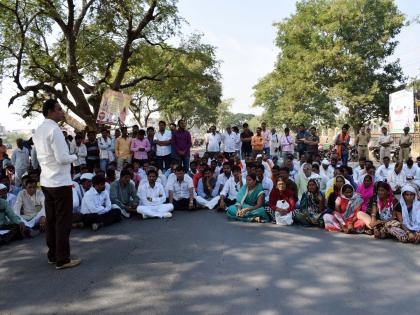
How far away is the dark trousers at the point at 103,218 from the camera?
643 centimetres

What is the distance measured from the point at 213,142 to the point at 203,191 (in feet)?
12.4

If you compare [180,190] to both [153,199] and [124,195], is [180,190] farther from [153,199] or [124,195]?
[124,195]

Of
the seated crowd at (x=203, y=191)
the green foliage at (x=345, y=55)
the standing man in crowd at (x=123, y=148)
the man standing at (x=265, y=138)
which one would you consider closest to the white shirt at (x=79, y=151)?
the seated crowd at (x=203, y=191)

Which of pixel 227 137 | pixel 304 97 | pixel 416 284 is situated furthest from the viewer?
pixel 304 97

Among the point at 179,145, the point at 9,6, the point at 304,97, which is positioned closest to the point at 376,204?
the point at 179,145

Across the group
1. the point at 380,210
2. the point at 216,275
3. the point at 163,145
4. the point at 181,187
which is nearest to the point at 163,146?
the point at 163,145

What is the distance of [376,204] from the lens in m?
5.98

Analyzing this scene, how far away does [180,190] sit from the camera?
823 centimetres

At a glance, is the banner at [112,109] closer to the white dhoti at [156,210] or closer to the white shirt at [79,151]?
the white shirt at [79,151]

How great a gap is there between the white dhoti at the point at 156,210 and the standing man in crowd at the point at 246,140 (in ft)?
17.8

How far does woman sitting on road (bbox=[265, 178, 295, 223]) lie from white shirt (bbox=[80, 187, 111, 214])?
2.88 metres

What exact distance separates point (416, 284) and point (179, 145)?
6.91 meters

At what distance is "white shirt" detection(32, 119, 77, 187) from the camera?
404 centimetres

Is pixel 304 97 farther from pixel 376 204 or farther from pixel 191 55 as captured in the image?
pixel 376 204
